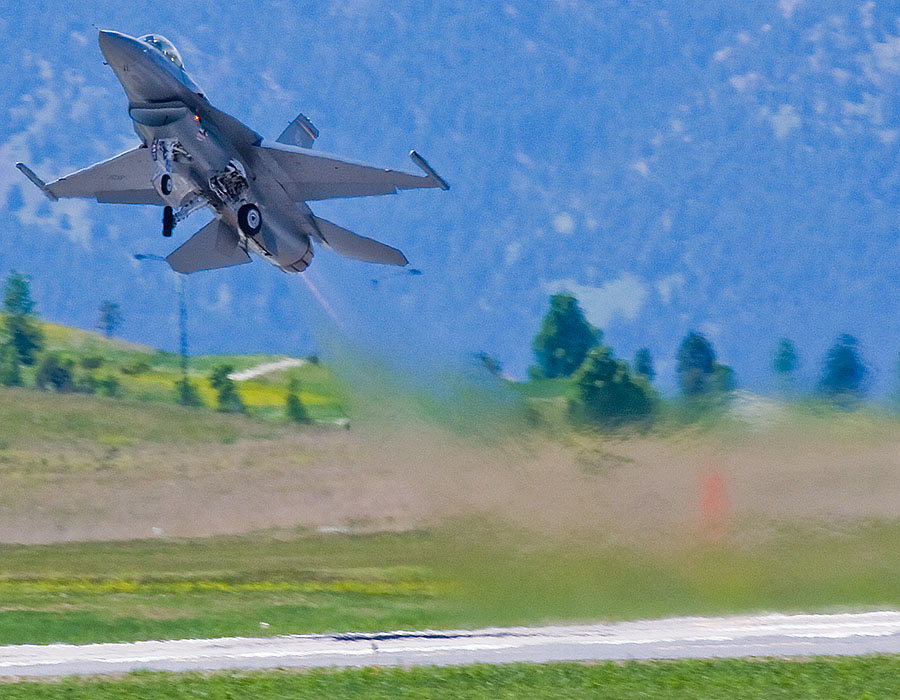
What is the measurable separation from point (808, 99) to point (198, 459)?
272 feet

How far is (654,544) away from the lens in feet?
85.9

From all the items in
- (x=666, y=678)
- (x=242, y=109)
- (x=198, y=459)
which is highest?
(x=242, y=109)

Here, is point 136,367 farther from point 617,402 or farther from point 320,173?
point 617,402

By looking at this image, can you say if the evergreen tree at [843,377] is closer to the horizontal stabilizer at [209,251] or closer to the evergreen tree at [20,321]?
the horizontal stabilizer at [209,251]

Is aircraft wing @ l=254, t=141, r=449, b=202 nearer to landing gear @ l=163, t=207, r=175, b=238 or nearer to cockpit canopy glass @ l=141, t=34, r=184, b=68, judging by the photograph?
landing gear @ l=163, t=207, r=175, b=238

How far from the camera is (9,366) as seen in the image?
57.3 m

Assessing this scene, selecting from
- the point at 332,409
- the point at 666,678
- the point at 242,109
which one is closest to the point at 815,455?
the point at 666,678

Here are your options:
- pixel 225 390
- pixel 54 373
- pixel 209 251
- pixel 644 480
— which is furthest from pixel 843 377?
pixel 54 373

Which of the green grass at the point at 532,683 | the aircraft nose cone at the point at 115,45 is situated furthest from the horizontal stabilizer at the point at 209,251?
the green grass at the point at 532,683

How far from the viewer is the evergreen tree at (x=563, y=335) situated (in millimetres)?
59000

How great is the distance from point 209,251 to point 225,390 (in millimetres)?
23801

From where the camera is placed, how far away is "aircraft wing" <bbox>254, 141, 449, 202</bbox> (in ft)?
90.5

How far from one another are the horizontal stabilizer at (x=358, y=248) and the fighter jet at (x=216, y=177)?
2cm

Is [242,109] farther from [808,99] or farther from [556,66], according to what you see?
[808,99]
